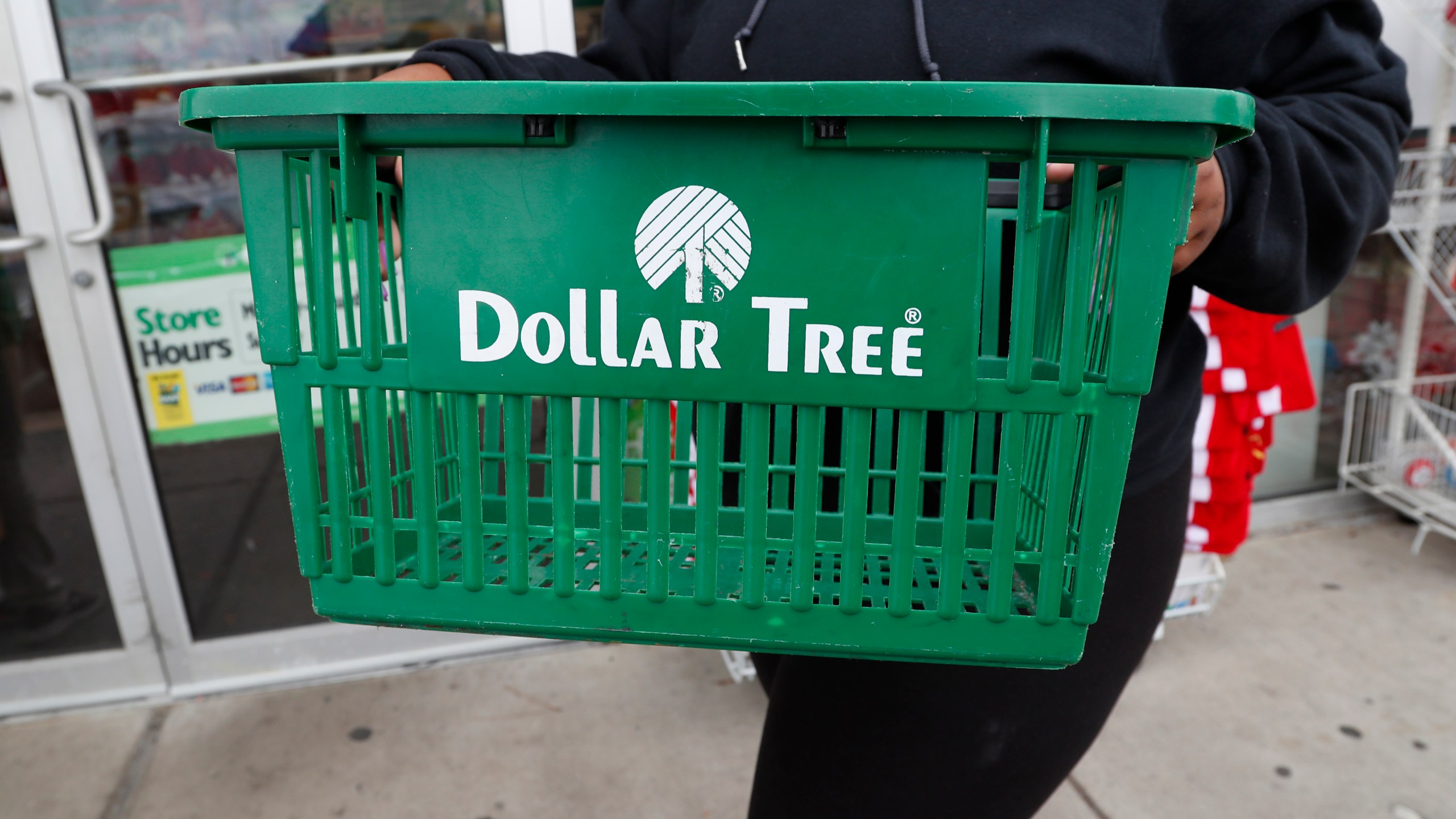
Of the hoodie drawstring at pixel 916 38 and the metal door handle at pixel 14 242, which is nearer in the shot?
the hoodie drawstring at pixel 916 38

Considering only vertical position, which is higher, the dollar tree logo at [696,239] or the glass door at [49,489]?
the dollar tree logo at [696,239]

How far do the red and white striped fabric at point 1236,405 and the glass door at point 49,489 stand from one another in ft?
9.71

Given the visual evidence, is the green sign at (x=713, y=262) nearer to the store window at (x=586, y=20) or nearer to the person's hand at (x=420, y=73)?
the person's hand at (x=420, y=73)

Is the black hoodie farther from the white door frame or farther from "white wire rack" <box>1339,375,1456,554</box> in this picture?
"white wire rack" <box>1339,375,1456,554</box>

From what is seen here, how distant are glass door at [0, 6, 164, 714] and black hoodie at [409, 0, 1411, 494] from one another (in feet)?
6.22

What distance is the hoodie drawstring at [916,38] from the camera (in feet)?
3.05

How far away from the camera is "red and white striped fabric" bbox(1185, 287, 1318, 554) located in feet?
7.45

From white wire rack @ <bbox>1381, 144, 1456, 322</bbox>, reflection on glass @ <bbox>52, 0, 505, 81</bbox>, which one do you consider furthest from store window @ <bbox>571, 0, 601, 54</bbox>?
white wire rack @ <bbox>1381, 144, 1456, 322</bbox>

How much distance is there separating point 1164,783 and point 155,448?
2.88 metres

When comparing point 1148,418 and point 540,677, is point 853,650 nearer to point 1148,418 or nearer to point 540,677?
point 1148,418

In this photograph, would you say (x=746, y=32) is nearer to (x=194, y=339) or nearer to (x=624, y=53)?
(x=624, y=53)

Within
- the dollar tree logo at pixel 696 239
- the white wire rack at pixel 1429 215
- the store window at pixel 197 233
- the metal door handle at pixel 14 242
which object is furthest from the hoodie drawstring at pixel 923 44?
the white wire rack at pixel 1429 215

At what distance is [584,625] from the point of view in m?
0.72

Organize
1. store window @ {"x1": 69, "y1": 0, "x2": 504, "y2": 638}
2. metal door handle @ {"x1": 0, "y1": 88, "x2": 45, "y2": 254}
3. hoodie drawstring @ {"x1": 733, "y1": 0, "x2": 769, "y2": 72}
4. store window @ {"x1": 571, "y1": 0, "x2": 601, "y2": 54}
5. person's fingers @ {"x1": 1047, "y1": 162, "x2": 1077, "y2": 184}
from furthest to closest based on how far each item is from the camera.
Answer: store window @ {"x1": 571, "y1": 0, "x2": 601, "y2": 54} → store window @ {"x1": 69, "y1": 0, "x2": 504, "y2": 638} → metal door handle @ {"x1": 0, "y1": 88, "x2": 45, "y2": 254} → hoodie drawstring @ {"x1": 733, "y1": 0, "x2": 769, "y2": 72} → person's fingers @ {"x1": 1047, "y1": 162, "x2": 1077, "y2": 184}
